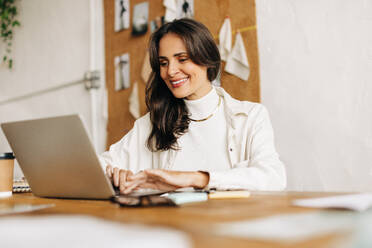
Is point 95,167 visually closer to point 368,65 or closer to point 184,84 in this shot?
point 184,84

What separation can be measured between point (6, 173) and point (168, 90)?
0.89 meters

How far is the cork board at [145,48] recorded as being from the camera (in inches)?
79.4

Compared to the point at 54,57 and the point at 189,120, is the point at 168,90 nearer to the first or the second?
the point at 189,120

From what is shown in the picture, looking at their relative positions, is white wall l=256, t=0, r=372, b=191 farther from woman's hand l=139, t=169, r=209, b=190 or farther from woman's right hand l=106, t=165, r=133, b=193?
woman's right hand l=106, t=165, r=133, b=193

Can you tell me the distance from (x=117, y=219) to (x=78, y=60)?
278 cm

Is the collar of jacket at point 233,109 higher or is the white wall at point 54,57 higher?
the white wall at point 54,57

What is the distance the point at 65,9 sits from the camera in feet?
10.9

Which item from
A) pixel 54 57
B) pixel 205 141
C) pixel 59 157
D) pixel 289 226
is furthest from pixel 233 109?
pixel 54 57

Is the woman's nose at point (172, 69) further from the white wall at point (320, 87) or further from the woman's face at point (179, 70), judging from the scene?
the white wall at point (320, 87)

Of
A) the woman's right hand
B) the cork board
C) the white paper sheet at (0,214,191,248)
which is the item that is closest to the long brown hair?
the cork board

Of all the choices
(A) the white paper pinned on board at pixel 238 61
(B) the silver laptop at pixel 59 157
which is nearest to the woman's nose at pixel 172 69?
(A) the white paper pinned on board at pixel 238 61

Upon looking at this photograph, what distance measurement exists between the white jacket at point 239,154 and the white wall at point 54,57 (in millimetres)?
1221

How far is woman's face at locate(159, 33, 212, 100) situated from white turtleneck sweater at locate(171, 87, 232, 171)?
0.07 metres

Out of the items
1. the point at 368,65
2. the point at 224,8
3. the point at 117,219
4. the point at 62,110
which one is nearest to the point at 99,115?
the point at 62,110
